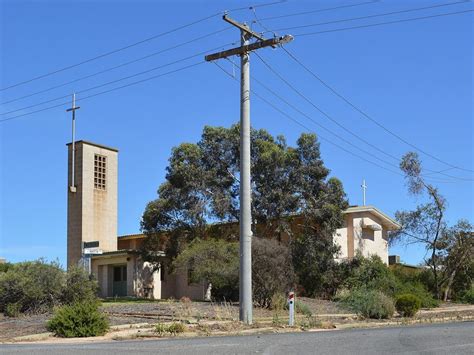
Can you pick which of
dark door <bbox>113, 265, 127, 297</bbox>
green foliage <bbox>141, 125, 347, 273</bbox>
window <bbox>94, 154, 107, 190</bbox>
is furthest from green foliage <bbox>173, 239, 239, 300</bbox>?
window <bbox>94, 154, 107, 190</bbox>

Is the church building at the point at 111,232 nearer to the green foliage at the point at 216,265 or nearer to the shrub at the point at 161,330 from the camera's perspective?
the green foliage at the point at 216,265

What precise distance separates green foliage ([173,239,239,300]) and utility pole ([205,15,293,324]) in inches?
340

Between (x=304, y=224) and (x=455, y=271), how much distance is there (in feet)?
41.7

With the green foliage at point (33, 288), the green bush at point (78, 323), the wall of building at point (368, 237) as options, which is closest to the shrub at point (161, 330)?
→ the green bush at point (78, 323)

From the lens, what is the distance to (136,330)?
66.0ft

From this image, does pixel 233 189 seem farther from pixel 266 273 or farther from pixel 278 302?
pixel 278 302

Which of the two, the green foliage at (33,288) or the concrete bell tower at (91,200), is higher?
the concrete bell tower at (91,200)

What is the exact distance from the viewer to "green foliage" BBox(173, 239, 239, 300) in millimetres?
32469

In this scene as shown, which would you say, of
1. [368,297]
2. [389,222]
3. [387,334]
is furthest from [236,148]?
[387,334]

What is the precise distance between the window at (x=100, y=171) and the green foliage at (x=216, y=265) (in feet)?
52.4

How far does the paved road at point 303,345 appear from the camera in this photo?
13810 millimetres

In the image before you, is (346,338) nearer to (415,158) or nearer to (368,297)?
(368,297)

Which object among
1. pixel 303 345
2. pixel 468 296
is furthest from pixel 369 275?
pixel 303 345

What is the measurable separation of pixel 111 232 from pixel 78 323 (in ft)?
100.0
